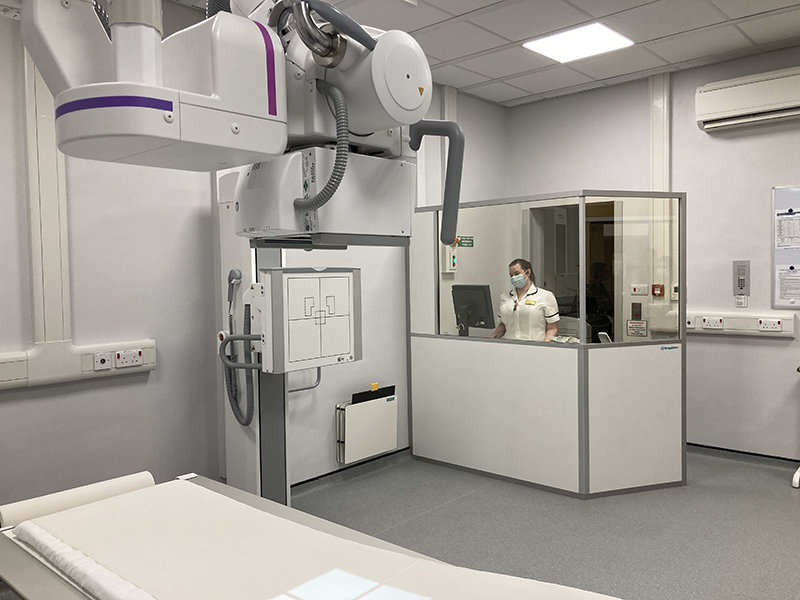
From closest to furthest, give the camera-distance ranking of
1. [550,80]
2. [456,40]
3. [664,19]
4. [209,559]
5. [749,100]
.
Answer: [209,559] → [664,19] → [456,40] → [749,100] → [550,80]

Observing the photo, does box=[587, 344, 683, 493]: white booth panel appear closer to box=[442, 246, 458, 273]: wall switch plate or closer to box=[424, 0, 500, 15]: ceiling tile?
box=[442, 246, 458, 273]: wall switch plate

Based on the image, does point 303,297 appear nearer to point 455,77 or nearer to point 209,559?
point 209,559

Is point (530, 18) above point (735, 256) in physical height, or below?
above

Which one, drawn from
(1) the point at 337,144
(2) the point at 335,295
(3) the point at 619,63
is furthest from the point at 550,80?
(1) the point at 337,144

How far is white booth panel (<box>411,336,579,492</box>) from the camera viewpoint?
3816 mm

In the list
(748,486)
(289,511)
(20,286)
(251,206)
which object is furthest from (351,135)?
(748,486)

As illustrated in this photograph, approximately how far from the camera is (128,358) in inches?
129

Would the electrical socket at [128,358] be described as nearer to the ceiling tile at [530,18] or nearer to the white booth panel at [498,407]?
the white booth panel at [498,407]

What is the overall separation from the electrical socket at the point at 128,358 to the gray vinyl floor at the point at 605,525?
1.32 m

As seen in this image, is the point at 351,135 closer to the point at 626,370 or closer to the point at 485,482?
the point at 626,370

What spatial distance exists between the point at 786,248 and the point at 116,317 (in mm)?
4367

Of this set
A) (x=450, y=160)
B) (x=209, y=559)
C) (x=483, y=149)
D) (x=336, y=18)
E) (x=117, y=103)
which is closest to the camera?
(x=117, y=103)

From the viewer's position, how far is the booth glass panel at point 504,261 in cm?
378

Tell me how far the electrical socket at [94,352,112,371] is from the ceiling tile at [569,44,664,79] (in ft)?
12.1
